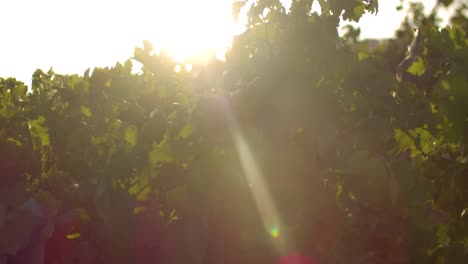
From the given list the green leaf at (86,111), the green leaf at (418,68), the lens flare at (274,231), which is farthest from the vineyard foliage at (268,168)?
the green leaf at (418,68)

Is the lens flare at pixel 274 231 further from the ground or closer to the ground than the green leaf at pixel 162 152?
closer to the ground

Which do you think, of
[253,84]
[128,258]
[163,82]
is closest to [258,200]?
[253,84]

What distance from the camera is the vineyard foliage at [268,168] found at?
2582mm

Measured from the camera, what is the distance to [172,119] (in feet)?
9.90

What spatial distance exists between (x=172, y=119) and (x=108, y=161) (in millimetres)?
367

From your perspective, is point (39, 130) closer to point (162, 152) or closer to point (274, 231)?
point (162, 152)

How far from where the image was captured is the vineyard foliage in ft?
8.47

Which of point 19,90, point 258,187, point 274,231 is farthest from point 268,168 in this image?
point 19,90

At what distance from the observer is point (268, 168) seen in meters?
2.57

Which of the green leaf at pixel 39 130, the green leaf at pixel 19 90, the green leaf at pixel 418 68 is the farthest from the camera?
the green leaf at pixel 19 90

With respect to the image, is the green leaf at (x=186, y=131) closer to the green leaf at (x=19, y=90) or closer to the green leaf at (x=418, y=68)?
the green leaf at (x=418, y=68)

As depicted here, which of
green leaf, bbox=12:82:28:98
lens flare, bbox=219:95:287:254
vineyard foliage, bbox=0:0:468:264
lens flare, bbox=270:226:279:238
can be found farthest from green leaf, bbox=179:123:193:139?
green leaf, bbox=12:82:28:98

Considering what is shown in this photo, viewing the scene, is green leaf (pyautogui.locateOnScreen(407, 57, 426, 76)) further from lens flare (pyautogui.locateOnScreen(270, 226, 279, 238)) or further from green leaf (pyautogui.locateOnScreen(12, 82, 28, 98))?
green leaf (pyautogui.locateOnScreen(12, 82, 28, 98))

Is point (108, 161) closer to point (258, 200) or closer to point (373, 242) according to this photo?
point (258, 200)
